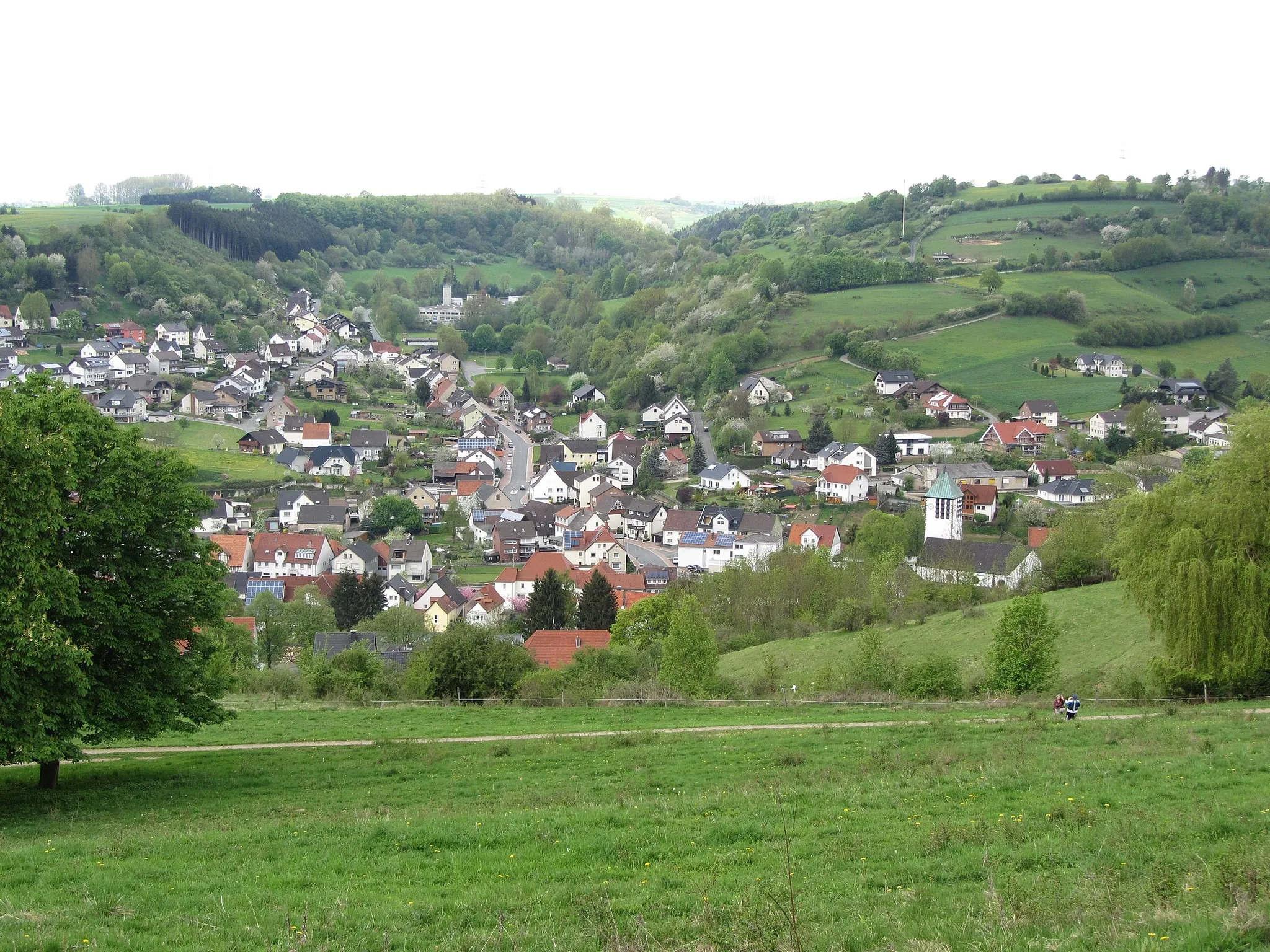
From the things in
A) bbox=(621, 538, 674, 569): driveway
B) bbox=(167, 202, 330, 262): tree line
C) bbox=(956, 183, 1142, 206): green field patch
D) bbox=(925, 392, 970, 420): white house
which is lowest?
bbox=(621, 538, 674, 569): driveway

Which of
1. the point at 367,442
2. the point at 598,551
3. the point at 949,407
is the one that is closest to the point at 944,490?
the point at 598,551

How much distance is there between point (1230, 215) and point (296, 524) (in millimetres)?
103082

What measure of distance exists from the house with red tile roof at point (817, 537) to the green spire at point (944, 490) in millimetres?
5359

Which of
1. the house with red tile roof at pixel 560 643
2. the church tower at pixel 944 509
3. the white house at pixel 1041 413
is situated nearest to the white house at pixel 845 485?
the church tower at pixel 944 509

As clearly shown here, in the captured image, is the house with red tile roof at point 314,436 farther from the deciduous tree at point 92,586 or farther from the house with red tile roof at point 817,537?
the deciduous tree at point 92,586

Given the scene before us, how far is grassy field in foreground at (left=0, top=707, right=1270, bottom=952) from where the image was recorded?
7.30 m

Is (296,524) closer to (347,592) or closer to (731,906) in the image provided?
(347,592)

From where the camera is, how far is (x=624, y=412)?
98.6 metres

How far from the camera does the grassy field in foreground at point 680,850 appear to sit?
7301 mm

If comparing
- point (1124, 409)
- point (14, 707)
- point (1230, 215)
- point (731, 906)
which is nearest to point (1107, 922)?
point (731, 906)

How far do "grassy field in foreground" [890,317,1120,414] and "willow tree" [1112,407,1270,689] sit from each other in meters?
59.8

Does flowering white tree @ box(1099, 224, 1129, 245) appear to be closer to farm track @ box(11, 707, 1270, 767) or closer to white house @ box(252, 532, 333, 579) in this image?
white house @ box(252, 532, 333, 579)

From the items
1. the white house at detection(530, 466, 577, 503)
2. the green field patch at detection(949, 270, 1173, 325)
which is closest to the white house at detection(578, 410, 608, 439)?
the white house at detection(530, 466, 577, 503)

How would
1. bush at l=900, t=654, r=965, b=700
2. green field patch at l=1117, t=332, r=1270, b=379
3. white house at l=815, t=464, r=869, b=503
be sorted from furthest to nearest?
green field patch at l=1117, t=332, r=1270, b=379 → white house at l=815, t=464, r=869, b=503 → bush at l=900, t=654, r=965, b=700
